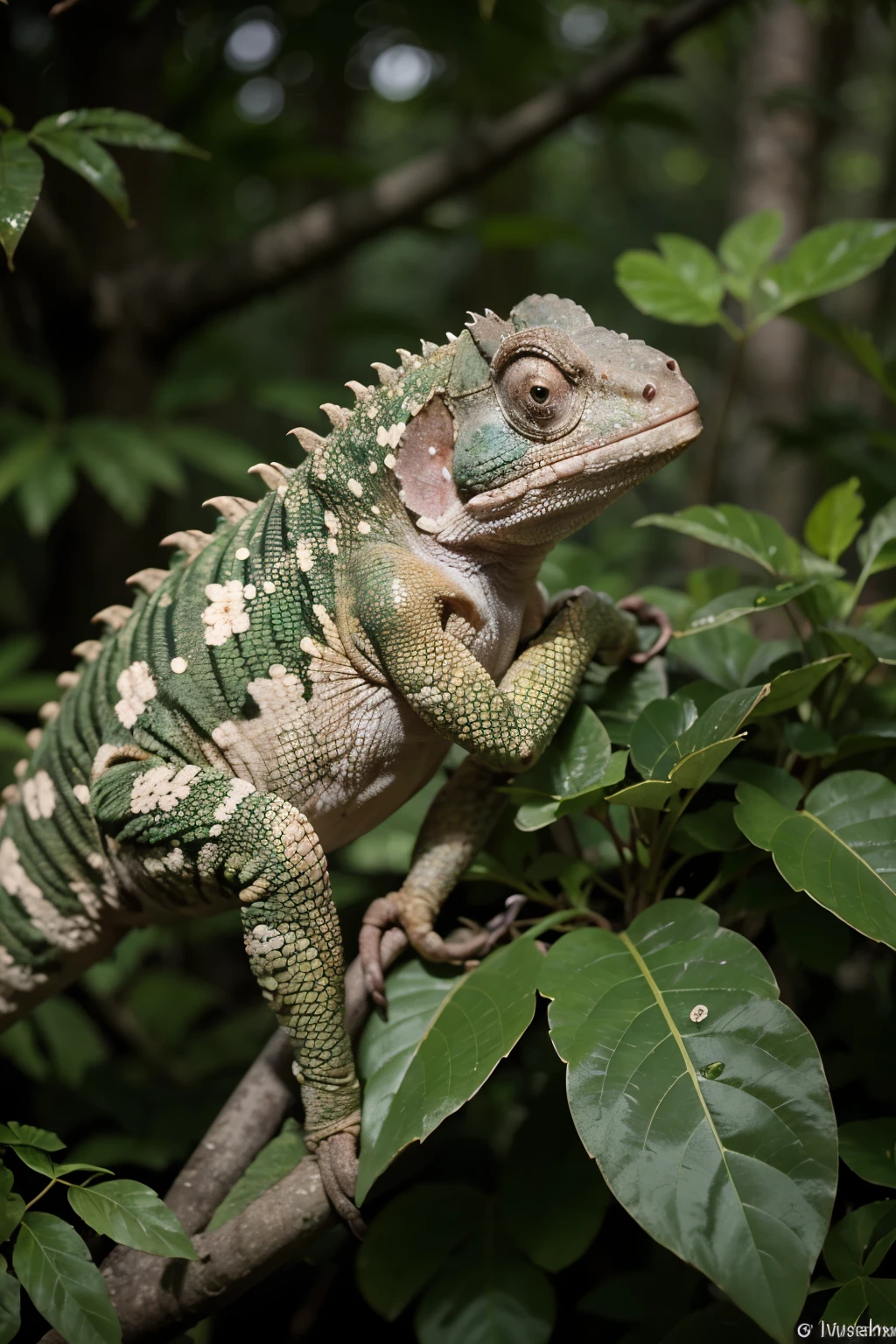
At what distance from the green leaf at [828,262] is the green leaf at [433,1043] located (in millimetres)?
1754

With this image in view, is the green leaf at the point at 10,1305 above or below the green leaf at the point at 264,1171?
above

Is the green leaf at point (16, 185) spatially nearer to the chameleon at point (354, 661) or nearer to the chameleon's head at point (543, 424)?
the chameleon at point (354, 661)

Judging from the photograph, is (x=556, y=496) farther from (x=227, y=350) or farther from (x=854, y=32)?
(x=854, y=32)

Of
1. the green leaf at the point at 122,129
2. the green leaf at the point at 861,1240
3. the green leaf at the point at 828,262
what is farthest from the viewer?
the green leaf at the point at 828,262

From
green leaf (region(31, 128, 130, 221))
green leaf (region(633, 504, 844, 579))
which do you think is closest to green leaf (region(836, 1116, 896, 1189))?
green leaf (region(633, 504, 844, 579))

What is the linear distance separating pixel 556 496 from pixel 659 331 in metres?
6.77

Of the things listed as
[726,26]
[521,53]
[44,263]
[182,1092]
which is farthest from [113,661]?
[726,26]

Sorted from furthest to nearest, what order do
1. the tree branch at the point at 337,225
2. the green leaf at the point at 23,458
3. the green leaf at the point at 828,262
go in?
1. the tree branch at the point at 337,225
2. the green leaf at the point at 23,458
3. the green leaf at the point at 828,262

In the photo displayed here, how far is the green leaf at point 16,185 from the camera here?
5.65ft

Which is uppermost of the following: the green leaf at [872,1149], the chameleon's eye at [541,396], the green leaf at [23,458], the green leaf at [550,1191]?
the green leaf at [23,458]

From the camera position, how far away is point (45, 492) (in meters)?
2.97

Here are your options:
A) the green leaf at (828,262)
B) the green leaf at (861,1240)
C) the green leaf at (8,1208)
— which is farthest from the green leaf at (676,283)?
the green leaf at (8,1208)

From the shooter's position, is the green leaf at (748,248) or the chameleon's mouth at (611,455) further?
the green leaf at (748,248)

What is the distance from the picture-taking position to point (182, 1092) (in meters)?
2.74
